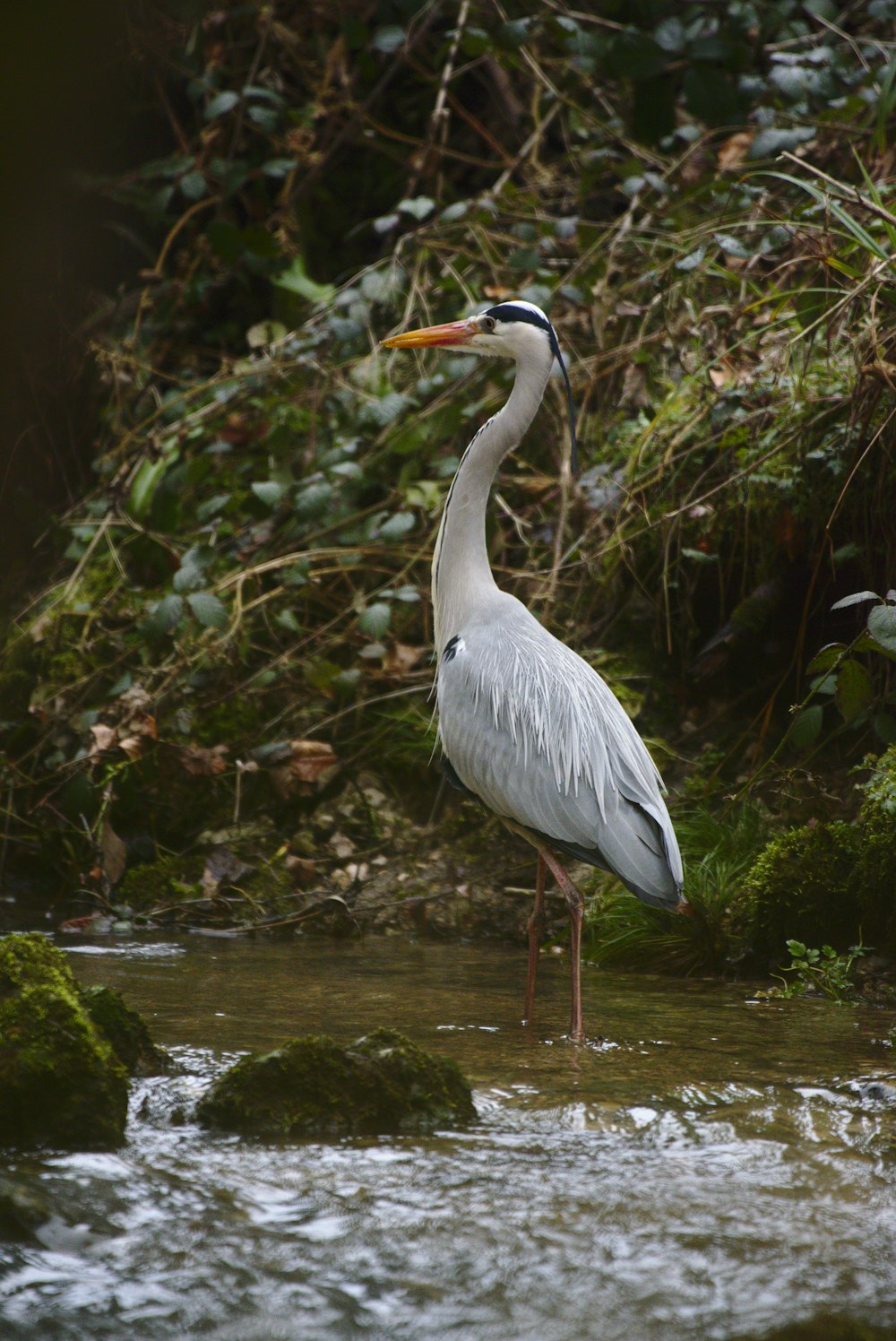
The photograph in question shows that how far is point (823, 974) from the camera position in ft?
13.9

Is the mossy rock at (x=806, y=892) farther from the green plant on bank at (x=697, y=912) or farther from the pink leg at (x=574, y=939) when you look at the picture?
the pink leg at (x=574, y=939)

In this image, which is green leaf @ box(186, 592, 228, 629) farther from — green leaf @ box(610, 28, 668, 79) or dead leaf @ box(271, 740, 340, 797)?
green leaf @ box(610, 28, 668, 79)

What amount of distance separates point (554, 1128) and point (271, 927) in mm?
2651

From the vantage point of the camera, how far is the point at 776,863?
4570 millimetres

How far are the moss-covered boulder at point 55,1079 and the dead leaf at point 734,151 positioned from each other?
604 cm

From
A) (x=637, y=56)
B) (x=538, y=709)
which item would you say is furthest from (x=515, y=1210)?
(x=637, y=56)

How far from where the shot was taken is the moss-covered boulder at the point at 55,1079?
2.64 metres

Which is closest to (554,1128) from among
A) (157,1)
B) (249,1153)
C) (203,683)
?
(249,1153)

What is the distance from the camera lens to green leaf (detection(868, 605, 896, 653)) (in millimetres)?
3836

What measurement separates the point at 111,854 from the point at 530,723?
2.39 metres

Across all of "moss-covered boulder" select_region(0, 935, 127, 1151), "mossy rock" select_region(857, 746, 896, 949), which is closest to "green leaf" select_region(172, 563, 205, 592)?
"mossy rock" select_region(857, 746, 896, 949)

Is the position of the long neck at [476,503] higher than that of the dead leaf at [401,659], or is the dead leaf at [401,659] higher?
the long neck at [476,503]

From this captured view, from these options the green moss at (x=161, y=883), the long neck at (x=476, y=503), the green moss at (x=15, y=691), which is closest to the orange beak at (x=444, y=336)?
the long neck at (x=476, y=503)

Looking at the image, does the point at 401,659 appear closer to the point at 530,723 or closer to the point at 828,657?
the point at 530,723
